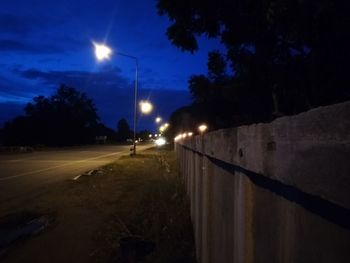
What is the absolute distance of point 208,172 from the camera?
17.8 ft

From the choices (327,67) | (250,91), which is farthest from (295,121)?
(250,91)

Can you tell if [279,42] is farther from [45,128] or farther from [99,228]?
[45,128]

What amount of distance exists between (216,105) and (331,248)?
74.4 ft

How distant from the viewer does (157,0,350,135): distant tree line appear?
30.6 feet

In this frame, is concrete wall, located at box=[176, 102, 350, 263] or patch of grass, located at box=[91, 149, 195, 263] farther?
patch of grass, located at box=[91, 149, 195, 263]

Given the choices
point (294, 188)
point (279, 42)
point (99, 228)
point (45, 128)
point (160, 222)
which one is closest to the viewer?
point (294, 188)

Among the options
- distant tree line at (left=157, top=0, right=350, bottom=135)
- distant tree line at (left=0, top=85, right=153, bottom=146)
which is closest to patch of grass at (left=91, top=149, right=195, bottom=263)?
distant tree line at (left=157, top=0, right=350, bottom=135)

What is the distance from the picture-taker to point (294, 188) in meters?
2.17

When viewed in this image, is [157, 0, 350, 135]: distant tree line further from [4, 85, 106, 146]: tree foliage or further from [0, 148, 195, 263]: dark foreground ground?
[4, 85, 106, 146]: tree foliage

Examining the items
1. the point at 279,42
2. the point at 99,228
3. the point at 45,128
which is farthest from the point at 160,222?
the point at 45,128

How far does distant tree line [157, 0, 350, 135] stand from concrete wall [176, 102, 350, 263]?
→ 5985 millimetres

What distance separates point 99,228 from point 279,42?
272 inches

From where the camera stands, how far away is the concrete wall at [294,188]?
1517mm

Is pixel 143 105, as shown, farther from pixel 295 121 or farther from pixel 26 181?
pixel 295 121
